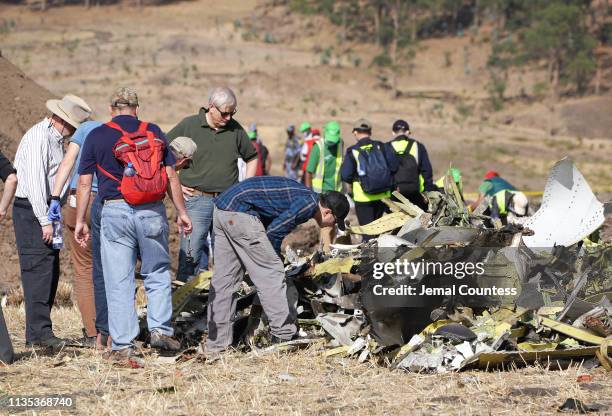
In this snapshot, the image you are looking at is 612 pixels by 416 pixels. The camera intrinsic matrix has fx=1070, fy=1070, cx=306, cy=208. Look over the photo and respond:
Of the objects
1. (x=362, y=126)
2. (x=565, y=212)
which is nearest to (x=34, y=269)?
(x=565, y=212)

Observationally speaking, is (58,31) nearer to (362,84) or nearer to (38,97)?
(362,84)

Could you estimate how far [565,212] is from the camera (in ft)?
25.5

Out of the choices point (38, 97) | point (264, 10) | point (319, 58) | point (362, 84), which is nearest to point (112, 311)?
point (38, 97)

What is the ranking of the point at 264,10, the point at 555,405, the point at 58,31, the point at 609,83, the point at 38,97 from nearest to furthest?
the point at 555,405 < the point at 38,97 < the point at 609,83 < the point at 58,31 < the point at 264,10

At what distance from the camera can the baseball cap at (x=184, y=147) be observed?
775 centimetres

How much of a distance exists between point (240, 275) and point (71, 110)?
1.62 metres

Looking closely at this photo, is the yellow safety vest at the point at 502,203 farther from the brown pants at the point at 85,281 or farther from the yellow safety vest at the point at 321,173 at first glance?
the brown pants at the point at 85,281

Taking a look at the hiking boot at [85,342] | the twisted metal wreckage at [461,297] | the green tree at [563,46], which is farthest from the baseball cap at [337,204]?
the green tree at [563,46]

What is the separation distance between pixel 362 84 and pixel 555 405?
42505mm

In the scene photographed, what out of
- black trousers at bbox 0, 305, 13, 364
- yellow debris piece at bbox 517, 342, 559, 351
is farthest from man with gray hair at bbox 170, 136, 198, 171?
yellow debris piece at bbox 517, 342, 559, 351

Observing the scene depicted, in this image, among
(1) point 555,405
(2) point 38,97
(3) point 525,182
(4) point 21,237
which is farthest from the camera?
(3) point 525,182

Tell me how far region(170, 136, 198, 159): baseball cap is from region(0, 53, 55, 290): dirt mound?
3527mm

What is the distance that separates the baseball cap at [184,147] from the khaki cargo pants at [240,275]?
2.62ft

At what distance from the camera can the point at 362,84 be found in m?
47.6
